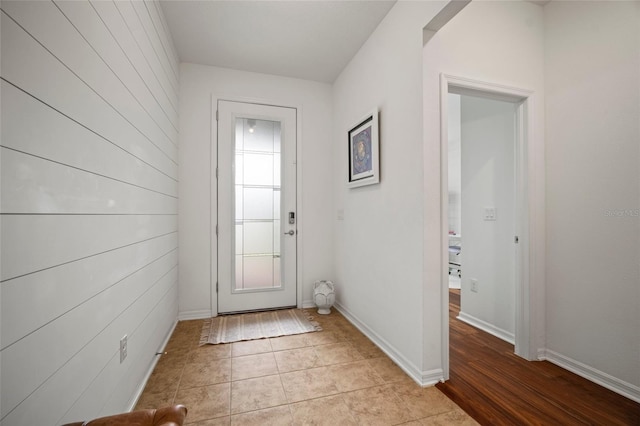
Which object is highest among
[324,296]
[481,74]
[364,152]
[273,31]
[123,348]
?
[273,31]

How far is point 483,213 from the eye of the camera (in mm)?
2678

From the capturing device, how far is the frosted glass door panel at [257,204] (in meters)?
3.15

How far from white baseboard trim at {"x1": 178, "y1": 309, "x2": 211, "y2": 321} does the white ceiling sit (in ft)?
8.70

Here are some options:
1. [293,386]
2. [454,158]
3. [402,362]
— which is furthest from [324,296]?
[454,158]

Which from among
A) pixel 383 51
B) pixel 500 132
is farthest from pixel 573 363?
pixel 383 51

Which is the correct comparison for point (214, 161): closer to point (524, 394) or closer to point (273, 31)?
point (273, 31)

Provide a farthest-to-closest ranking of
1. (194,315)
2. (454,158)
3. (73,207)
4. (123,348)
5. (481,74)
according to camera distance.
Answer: (454,158), (194,315), (481,74), (123,348), (73,207)

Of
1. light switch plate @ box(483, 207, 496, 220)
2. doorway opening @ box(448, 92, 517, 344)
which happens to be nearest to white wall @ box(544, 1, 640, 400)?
doorway opening @ box(448, 92, 517, 344)

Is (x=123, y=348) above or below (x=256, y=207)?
below

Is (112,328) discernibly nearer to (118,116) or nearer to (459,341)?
(118,116)

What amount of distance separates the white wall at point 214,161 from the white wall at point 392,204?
0.46 meters

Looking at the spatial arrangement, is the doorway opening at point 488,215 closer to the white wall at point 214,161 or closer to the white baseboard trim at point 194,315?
the white wall at point 214,161

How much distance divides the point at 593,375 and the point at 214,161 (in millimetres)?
3567

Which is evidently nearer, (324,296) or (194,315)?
(194,315)
